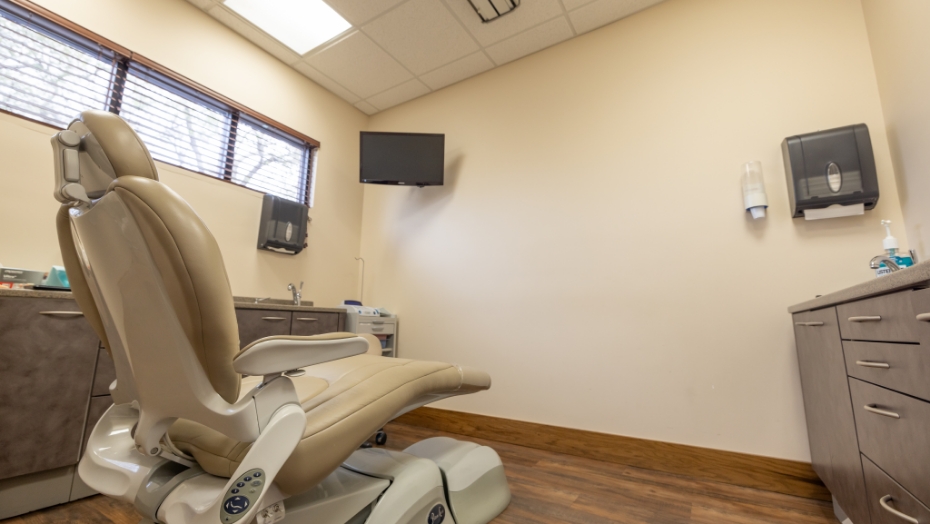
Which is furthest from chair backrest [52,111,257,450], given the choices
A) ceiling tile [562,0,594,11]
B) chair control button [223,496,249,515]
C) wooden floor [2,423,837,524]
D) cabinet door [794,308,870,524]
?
ceiling tile [562,0,594,11]

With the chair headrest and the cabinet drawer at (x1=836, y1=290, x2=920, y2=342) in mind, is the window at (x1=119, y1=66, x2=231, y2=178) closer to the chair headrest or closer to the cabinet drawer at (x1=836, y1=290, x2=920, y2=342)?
the chair headrest

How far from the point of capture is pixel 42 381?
4.95 ft

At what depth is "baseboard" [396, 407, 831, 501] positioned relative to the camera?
1744 millimetres

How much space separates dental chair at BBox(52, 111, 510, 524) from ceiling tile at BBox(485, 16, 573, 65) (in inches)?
107

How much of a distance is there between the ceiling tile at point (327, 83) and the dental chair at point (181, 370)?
282 cm

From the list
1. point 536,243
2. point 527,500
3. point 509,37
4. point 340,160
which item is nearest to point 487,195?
point 536,243

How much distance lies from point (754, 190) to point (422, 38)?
7.85 feet

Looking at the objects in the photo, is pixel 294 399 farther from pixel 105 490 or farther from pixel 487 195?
pixel 487 195

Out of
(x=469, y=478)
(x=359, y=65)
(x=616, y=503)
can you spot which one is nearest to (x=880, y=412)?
(x=616, y=503)

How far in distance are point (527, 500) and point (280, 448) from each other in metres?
1.25

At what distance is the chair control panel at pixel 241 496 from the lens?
683 mm

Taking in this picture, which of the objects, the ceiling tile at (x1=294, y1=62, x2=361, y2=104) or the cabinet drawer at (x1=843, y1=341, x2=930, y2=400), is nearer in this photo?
the cabinet drawer at (x1=843, y1=341, x2=930, y2=400)

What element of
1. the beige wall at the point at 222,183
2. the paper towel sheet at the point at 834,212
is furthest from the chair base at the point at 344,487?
the paper towel sheet at the point at 834,212

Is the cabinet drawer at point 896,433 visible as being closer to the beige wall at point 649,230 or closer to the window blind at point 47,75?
the beige wall at point 649,230
